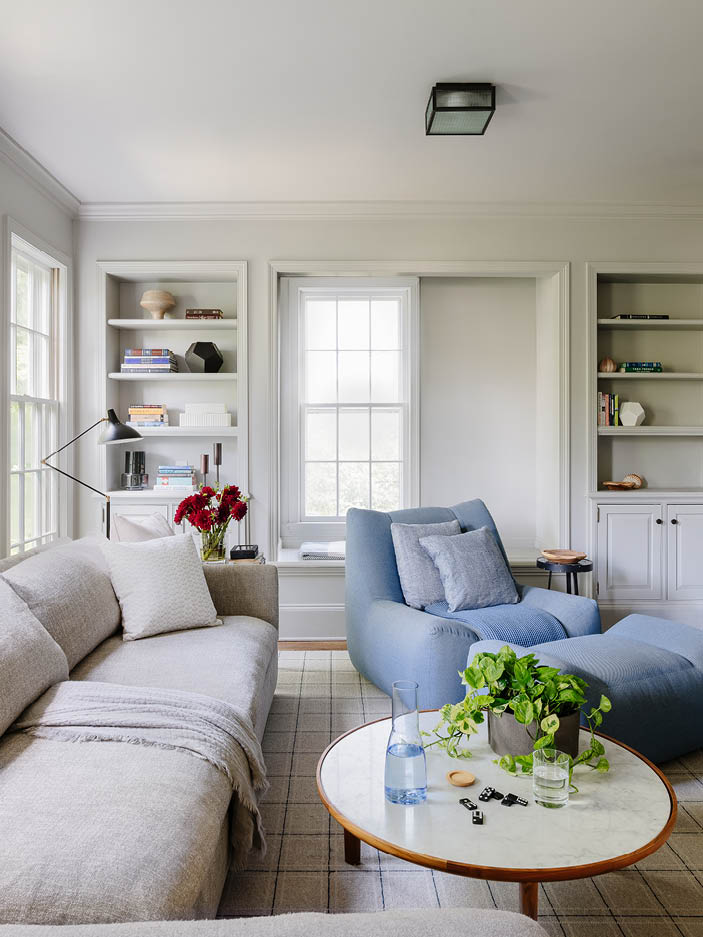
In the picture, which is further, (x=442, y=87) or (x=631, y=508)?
(x=631, y=508)

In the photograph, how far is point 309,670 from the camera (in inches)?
144

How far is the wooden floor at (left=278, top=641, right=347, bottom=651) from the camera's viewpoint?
4.09m

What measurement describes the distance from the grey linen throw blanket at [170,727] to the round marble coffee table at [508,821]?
0.21 m

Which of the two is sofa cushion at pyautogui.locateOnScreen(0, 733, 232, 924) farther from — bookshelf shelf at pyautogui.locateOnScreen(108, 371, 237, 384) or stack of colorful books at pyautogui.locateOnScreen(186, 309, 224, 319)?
stack of colorful books at pyautogui.locateOnScreen(186, 309, 224, 319)

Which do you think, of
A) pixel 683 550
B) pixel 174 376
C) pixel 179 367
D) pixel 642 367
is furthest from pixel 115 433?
pixel 683 550

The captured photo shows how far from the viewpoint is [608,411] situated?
4.43m

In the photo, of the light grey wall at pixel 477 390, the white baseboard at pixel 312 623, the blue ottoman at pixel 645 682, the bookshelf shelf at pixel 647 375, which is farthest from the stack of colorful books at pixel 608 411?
the white baseboard at pixel 312 623

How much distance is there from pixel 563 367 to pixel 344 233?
164 cm

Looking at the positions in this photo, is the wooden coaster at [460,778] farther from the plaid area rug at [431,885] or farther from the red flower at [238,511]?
the red flower at [238,511]

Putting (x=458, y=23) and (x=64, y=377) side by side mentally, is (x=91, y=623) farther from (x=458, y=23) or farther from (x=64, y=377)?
(x=458, y=23)

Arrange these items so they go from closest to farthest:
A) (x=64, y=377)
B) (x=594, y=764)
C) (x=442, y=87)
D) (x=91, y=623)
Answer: (x=594, y=764) → (x=91, y=623) → (x=442, y=87) → (x=64, y=377)

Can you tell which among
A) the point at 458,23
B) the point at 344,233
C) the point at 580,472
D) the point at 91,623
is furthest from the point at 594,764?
the point at 344,233

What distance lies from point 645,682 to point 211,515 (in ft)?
6.62

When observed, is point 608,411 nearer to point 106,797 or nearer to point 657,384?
point 657,384
